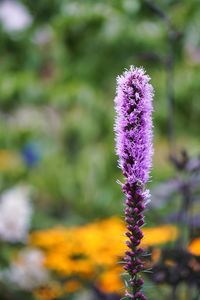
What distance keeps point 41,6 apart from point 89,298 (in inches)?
272

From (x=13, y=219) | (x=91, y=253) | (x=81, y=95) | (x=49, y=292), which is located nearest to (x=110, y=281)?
(x=91, y=253)

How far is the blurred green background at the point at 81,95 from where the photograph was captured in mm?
7602

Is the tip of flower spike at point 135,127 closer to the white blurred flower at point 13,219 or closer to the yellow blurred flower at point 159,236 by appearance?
the yellow blurred flower at point 159,236

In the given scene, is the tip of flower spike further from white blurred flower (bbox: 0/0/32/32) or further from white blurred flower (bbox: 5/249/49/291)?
white blurred flower (bbox: 0/0/32/32)

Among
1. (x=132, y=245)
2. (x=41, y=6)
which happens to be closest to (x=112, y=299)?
(x=132, y=245)

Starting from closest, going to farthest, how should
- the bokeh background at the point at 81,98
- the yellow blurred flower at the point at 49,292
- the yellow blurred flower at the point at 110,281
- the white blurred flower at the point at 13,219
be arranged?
the yellow blurred flower at the point at 110,281 < the yellow blurred flower at the point at 49,292 < the white blurred flower at the point at 13,219 < the bokeh background at the point at 81,98

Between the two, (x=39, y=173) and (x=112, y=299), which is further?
(x=39, y=173)

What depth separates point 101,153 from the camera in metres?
8.00

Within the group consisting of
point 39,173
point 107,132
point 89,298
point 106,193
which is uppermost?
point 107,132

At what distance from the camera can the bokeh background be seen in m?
7.51

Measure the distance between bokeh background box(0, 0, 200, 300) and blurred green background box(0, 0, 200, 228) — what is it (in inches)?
0.5

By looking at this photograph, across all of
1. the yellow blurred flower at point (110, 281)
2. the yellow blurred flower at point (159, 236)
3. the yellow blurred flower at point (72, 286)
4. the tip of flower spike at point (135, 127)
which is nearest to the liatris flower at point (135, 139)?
the tip of flower spike at point (135, 127)

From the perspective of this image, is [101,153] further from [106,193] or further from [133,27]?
[133,27]

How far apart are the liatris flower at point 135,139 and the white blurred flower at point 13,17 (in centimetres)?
822
